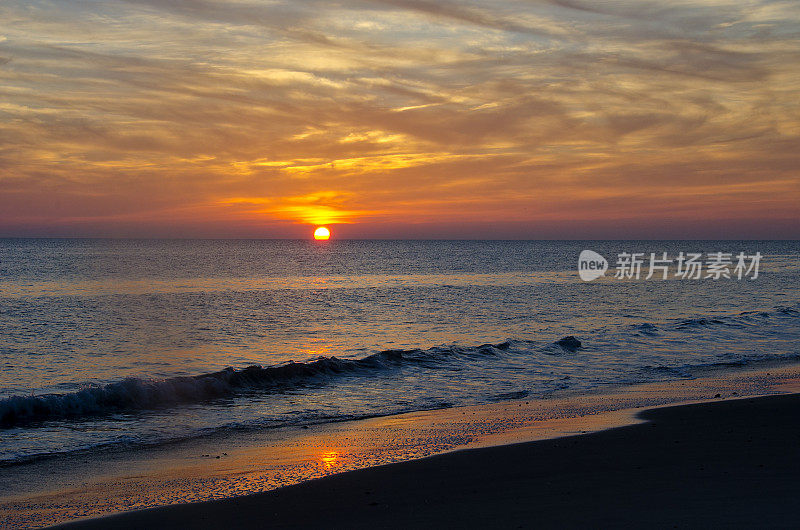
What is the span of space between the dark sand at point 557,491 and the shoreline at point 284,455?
0.49 meters

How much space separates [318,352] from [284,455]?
12.8 meters

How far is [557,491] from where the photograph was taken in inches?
313

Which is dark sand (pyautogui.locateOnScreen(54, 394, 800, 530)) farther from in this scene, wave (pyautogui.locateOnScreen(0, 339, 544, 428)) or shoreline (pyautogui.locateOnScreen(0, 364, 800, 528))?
wave (pyautogui.locateOnScreen(0, 339, 544, 428))

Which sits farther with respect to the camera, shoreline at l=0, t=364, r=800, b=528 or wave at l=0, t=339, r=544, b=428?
wave at l=0, t=339, r=544, b=428

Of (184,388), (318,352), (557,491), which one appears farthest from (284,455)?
(318,352)

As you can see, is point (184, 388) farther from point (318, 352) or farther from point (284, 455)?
point (318, 352)

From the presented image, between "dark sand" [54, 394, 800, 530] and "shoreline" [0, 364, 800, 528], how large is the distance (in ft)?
1.61

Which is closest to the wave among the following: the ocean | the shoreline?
the ocean

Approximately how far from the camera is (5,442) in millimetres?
11680

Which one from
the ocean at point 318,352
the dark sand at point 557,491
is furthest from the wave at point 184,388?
the dark sand at point 557,491

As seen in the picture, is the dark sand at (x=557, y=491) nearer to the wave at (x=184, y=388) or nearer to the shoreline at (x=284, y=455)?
the shoreline at (x=284, y=455)

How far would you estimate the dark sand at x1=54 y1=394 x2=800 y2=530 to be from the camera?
694 cm

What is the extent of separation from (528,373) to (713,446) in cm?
907

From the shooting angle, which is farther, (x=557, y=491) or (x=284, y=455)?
(x=284, y=455)
